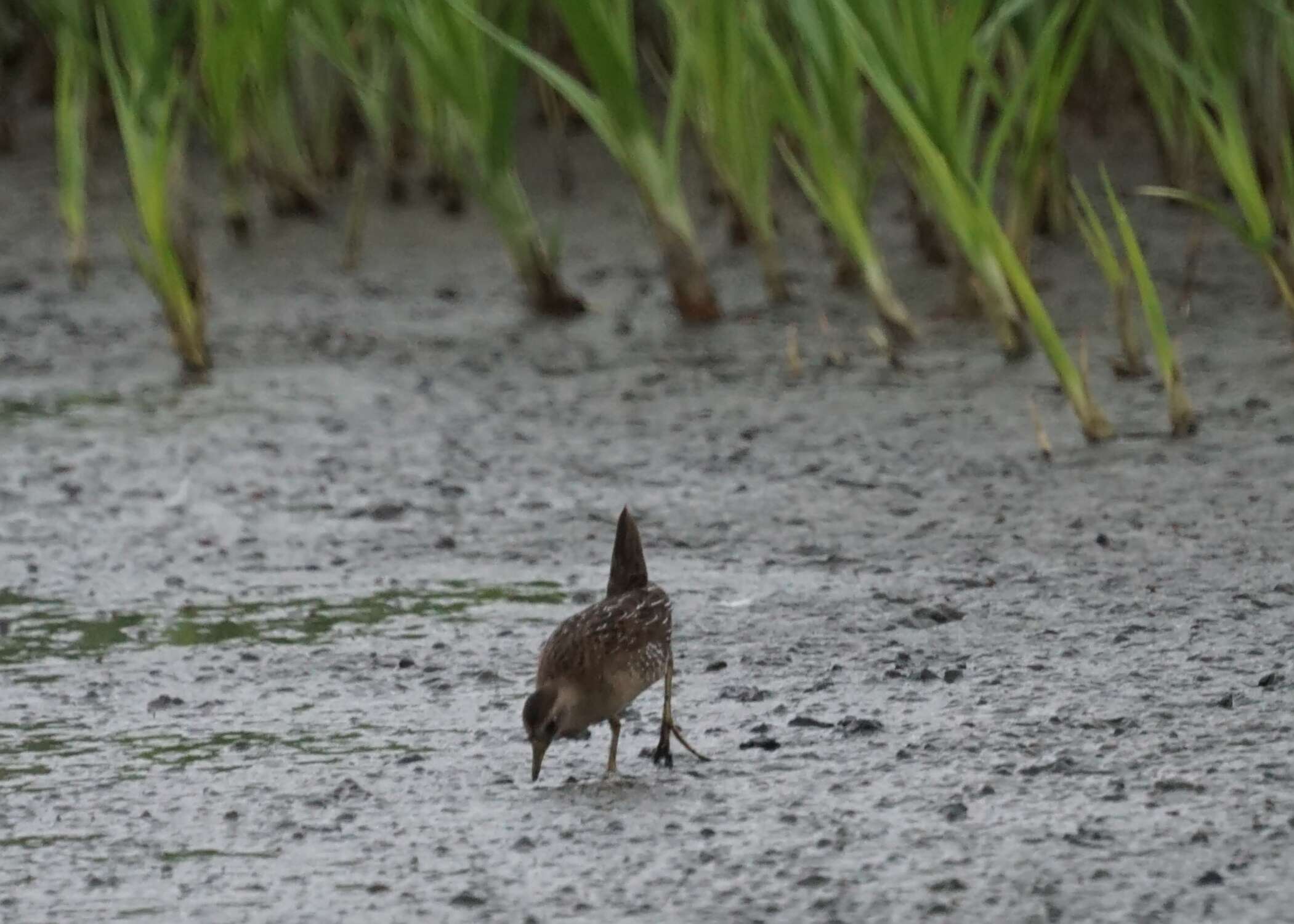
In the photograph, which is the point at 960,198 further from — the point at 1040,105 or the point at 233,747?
the point at 233,747

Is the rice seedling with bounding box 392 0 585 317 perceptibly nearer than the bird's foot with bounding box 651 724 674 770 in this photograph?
No

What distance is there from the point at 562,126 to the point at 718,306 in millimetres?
2283

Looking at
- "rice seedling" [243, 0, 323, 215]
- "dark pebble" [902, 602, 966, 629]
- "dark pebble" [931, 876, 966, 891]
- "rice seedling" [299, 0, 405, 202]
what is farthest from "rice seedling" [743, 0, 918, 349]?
"dark pebble" [931, 876, 966, 891]

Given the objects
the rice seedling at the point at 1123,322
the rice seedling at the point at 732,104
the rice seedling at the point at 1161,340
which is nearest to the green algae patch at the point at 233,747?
the rice seedling at the point at 1161,340

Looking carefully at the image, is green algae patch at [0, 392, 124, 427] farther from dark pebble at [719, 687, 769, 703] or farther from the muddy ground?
dark pebble at [719, 687, 769, 703]

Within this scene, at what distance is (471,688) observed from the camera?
3.17 metres

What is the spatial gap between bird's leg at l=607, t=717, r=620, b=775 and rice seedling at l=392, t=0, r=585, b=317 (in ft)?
7.92

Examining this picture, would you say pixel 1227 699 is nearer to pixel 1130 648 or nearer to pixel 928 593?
pixel 1130 648

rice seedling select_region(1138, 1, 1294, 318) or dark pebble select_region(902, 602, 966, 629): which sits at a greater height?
rice seedling select_region(1138, 1, 1294, 318)

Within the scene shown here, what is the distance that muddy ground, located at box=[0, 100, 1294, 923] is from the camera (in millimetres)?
2338

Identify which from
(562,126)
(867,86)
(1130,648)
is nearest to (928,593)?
(1130,648)

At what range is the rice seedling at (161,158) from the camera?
4.94m

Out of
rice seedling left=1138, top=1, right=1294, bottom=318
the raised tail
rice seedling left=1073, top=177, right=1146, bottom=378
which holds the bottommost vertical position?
the raised tail

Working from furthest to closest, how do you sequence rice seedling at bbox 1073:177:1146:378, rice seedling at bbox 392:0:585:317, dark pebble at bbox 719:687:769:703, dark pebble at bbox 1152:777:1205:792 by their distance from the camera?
1. rice seedling at bbox 392:0:585:317
2. rice seedling at bbox 1073:177:1146:378
3. dark pebble at bbox 719:687:769:703
4. dark pebble at bbox 1152:777:1205:792
